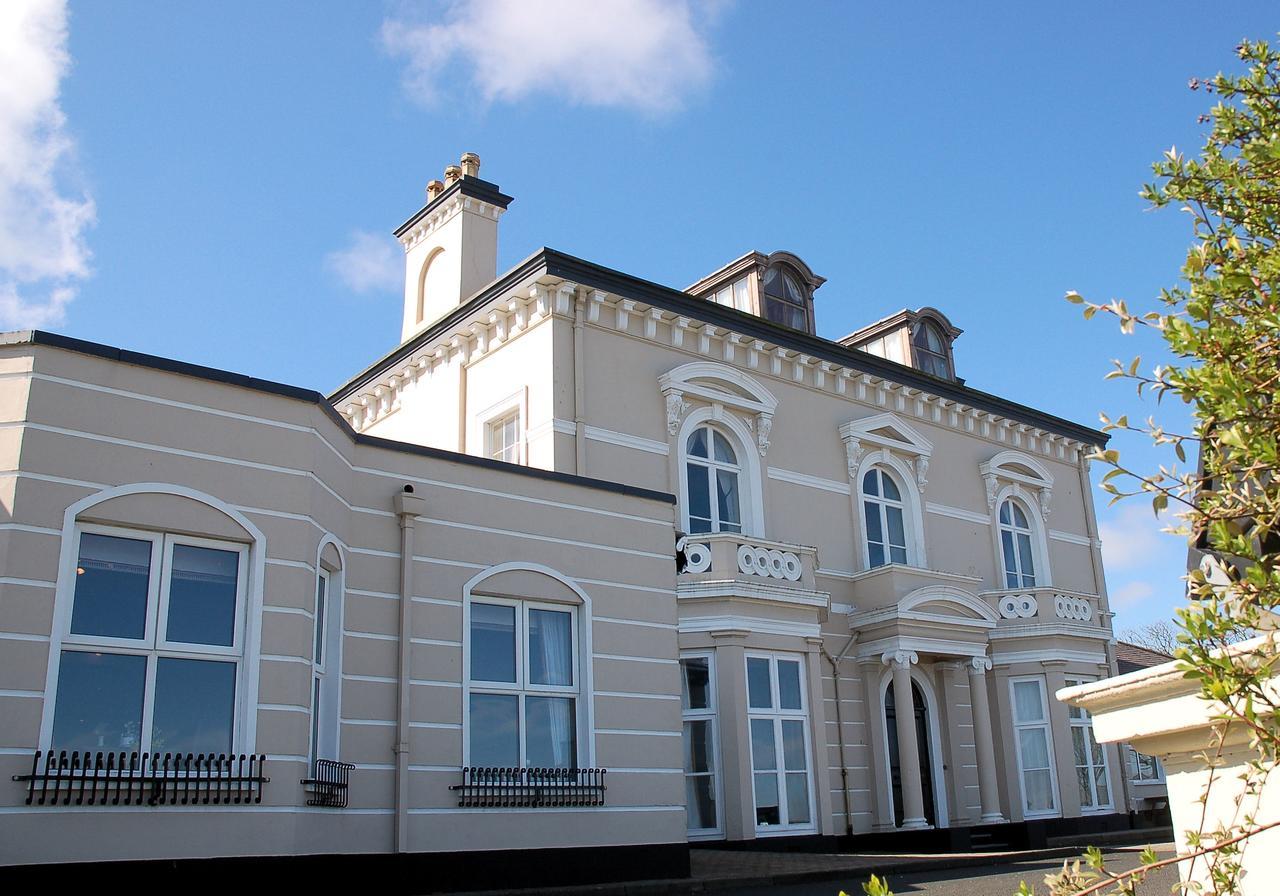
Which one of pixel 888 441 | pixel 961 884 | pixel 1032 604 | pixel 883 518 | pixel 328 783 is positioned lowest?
pixel 961 884

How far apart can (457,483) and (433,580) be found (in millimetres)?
1005

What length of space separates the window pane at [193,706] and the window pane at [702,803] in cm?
947

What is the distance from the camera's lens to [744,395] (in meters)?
20.4

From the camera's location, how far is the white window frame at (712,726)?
1694 centimetres

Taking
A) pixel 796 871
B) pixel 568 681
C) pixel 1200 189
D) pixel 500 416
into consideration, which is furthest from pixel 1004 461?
pixel 1200 189

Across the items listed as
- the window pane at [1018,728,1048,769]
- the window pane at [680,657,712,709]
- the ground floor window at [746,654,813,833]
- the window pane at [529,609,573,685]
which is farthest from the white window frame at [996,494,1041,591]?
the window pane at [529,609,573,685]

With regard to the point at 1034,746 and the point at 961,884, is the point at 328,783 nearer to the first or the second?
the point at 961,884

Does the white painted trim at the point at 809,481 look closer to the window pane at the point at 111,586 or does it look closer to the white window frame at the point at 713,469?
the white window frame at the point at 713,469

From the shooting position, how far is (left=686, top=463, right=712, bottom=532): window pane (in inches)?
760

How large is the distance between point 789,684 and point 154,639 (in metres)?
11.4

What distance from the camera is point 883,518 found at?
22281mm

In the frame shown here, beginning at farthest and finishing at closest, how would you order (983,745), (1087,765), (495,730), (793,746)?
(1087,765) → (983,745) → (793,746) → (495,730)

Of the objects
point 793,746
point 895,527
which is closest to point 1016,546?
point 895,527

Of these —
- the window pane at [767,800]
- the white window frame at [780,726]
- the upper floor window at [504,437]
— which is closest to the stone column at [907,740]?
the white window frame at [780,726]
